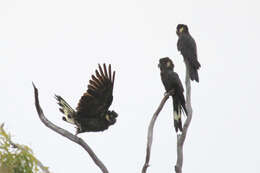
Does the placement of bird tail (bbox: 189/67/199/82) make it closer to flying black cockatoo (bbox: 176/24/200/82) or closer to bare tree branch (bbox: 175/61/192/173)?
flying black cockatoo (bbox: 176/24/200/82)

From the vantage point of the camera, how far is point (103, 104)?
7.37 m

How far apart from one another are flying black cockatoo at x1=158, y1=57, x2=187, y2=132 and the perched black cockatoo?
127 centimetres

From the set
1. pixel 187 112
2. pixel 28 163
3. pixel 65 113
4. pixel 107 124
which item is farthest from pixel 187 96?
pixel 28 163

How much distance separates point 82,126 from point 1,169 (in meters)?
1.82

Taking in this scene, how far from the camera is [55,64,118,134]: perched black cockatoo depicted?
7.22 metres

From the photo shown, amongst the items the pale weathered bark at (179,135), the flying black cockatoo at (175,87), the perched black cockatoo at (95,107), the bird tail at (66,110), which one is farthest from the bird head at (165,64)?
the bird tail at (66,110)

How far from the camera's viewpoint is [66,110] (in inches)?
291

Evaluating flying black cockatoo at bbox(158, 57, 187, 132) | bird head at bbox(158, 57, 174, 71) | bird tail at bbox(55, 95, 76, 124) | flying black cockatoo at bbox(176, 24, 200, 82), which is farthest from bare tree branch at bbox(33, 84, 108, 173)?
flying black cockatoo at bbox(176, 24, 200, 82)

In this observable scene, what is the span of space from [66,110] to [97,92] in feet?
1.60

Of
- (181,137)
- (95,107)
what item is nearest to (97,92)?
(95,107)

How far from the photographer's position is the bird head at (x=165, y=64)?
871 cm

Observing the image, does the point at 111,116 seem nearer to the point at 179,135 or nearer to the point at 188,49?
the point at 179,135

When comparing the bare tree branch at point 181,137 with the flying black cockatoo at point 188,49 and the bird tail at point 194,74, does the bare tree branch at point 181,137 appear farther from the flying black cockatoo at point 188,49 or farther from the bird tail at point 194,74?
the flying black cockatoo at point 188,49

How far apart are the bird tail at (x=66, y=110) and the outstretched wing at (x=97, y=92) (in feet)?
0.35
